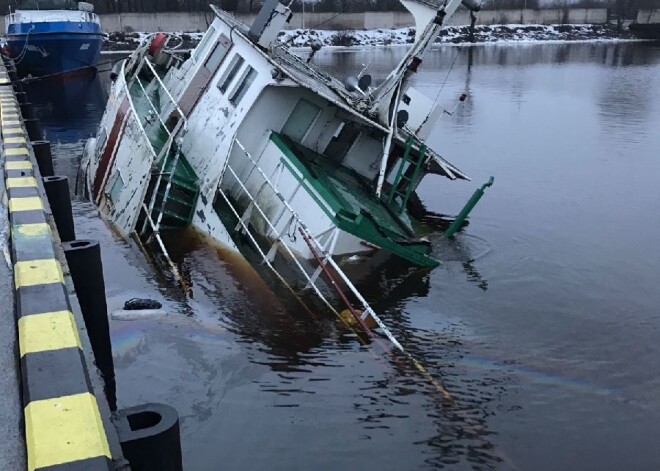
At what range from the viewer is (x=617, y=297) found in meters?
11.3

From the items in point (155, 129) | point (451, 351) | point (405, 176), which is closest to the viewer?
point (451, 351)

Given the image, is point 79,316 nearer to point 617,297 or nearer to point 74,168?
point 617,297

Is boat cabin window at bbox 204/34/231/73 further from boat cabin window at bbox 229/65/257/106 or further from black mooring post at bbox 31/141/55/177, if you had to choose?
black mooring post at bbox 31/141/55/177

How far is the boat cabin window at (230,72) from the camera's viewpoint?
12.8m

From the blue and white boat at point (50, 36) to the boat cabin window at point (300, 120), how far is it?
84.5ft

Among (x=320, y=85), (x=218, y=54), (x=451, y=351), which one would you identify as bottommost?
(x=451, y=351)

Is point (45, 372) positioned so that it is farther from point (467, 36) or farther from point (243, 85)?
point (467, 36)

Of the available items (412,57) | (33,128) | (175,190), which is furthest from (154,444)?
(33,128)

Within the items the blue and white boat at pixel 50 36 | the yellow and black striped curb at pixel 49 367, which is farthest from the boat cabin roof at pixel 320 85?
the blue and white boat at pixel 50 36

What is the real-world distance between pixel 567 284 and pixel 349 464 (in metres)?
6.73

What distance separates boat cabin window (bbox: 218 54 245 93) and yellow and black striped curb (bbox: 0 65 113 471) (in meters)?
7.43

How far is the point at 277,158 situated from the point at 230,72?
90.2 inches

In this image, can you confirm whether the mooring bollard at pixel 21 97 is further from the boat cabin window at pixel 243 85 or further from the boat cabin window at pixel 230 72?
the boat cabin window at pixel 243 85

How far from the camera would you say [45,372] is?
3.59 m
